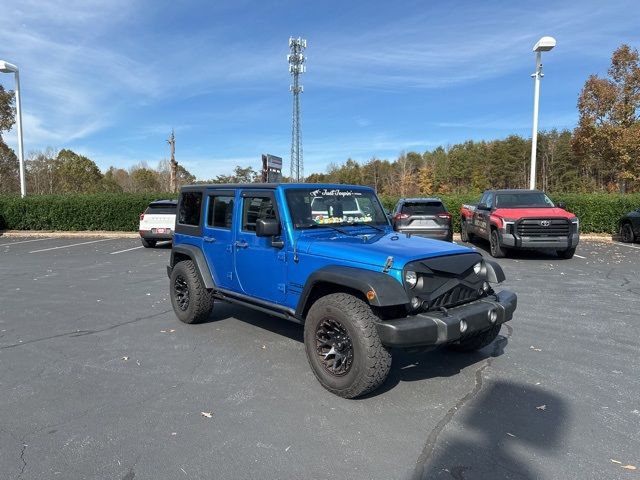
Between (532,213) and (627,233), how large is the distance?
19.7ft

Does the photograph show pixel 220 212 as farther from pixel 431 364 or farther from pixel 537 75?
pixel 537 75

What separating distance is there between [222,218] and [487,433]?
141 inches

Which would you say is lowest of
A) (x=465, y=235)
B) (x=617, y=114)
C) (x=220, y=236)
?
(x=465, y=235)

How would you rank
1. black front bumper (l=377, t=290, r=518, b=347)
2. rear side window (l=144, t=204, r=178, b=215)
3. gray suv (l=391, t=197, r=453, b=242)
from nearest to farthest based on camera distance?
black front bumper (l=377, t=290, r=518, b=347) → gray suv (l=391, t=197, r=453, b=242) → rear side window (l=144, t=204, r=178, b=215)

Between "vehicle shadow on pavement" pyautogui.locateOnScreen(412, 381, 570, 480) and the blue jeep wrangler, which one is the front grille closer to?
the blue jeep wrangler

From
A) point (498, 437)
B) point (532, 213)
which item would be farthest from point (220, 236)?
point (532, 213)

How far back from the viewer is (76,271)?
10.6m

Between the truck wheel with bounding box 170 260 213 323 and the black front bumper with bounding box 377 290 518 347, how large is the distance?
2906 mm

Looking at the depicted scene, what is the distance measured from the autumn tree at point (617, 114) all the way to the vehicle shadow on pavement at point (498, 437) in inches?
966

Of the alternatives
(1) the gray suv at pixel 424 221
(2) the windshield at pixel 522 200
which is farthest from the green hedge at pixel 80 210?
(1) the gray suv at pixel 424 221

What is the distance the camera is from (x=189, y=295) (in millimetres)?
5863

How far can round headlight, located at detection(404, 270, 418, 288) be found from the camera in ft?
12.1

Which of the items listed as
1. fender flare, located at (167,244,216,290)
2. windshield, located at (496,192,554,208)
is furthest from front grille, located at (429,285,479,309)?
windshield, located at (496,192,554,208)

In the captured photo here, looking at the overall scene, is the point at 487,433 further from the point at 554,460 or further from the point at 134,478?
the point at 134,478
